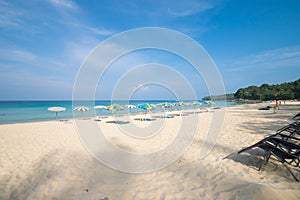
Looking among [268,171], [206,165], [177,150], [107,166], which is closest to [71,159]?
[107,166]

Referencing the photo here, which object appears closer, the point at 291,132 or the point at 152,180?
the point at 152,180

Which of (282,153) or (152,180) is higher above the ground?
(282,153)

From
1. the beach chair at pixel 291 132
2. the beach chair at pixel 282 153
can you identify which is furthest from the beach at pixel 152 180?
the beach chair at pixel 291 132

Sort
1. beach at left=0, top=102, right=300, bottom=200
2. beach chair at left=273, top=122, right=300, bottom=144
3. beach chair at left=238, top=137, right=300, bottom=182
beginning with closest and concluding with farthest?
beach at left=0, top=102, right=300, bottom=200 < beach chair at left=238, top=137, right=300, bottom=182 < beach chair at left=273, top=122, right=300, bottom=144

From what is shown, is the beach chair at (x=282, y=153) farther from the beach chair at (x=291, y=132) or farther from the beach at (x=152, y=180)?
the beach chair at (x=291, y=132)

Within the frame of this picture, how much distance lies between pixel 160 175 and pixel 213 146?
284 cm

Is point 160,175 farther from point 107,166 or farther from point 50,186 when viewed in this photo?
point 50,186

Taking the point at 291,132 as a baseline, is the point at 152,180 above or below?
below

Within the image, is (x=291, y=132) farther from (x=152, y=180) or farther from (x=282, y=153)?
(x=152, y=180)

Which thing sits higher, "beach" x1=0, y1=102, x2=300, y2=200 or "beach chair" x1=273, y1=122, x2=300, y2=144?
"beach chair" x1=273, y1=122, x2=300, y2=144

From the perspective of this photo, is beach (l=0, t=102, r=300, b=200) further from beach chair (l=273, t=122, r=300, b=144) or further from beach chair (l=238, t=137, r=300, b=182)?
beach chair (l=273, t=122, r=300, b=144)

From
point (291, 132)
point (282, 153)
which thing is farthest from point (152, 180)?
point (291, 132)

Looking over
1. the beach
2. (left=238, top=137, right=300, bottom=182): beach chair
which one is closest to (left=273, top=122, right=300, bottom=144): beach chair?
(left=238, top=137, right=300, bottom=182): beach chair

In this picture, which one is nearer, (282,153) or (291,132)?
(282,153)
